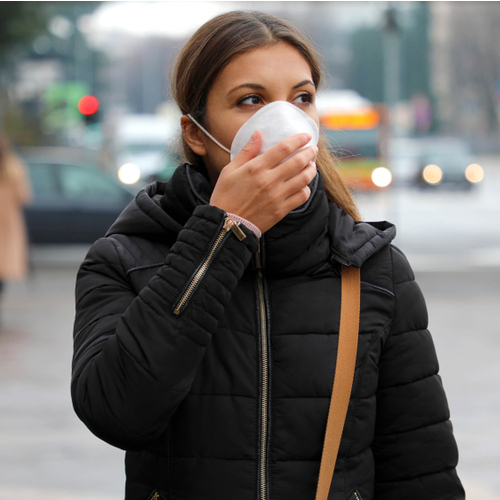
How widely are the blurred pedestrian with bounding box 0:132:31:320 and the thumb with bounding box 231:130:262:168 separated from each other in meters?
7.43

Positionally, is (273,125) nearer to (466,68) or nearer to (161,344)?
(161,344)

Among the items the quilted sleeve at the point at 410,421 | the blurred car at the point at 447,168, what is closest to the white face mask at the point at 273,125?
the quilted sleeve at the point at 410,421

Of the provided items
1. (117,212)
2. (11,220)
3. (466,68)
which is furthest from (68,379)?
(466,68)

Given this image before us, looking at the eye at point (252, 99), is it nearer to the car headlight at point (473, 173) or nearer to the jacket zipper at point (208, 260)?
the jacket zipper at point (208, 260)

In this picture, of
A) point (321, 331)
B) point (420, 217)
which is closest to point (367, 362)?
point (321, 331)

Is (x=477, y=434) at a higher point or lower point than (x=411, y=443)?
higher

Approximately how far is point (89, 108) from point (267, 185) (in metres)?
18.4

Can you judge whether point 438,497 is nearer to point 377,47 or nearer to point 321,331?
point 321,331

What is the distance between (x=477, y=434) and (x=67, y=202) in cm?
919

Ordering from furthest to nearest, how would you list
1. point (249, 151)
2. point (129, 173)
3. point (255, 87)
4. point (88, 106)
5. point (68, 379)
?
point (129, 173) → point (88, 106) → point (68, 379) → point (255, 87) → point (249, 151)

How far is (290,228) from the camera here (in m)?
1.63

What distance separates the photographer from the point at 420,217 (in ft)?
74.1

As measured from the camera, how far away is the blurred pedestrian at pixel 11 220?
858 cm

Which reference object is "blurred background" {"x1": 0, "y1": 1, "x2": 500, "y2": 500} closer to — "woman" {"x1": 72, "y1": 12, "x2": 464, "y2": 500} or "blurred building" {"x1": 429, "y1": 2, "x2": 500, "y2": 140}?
"woman" {"x1": 72, "y1": 12, "x2": 464, "y2": 500}
